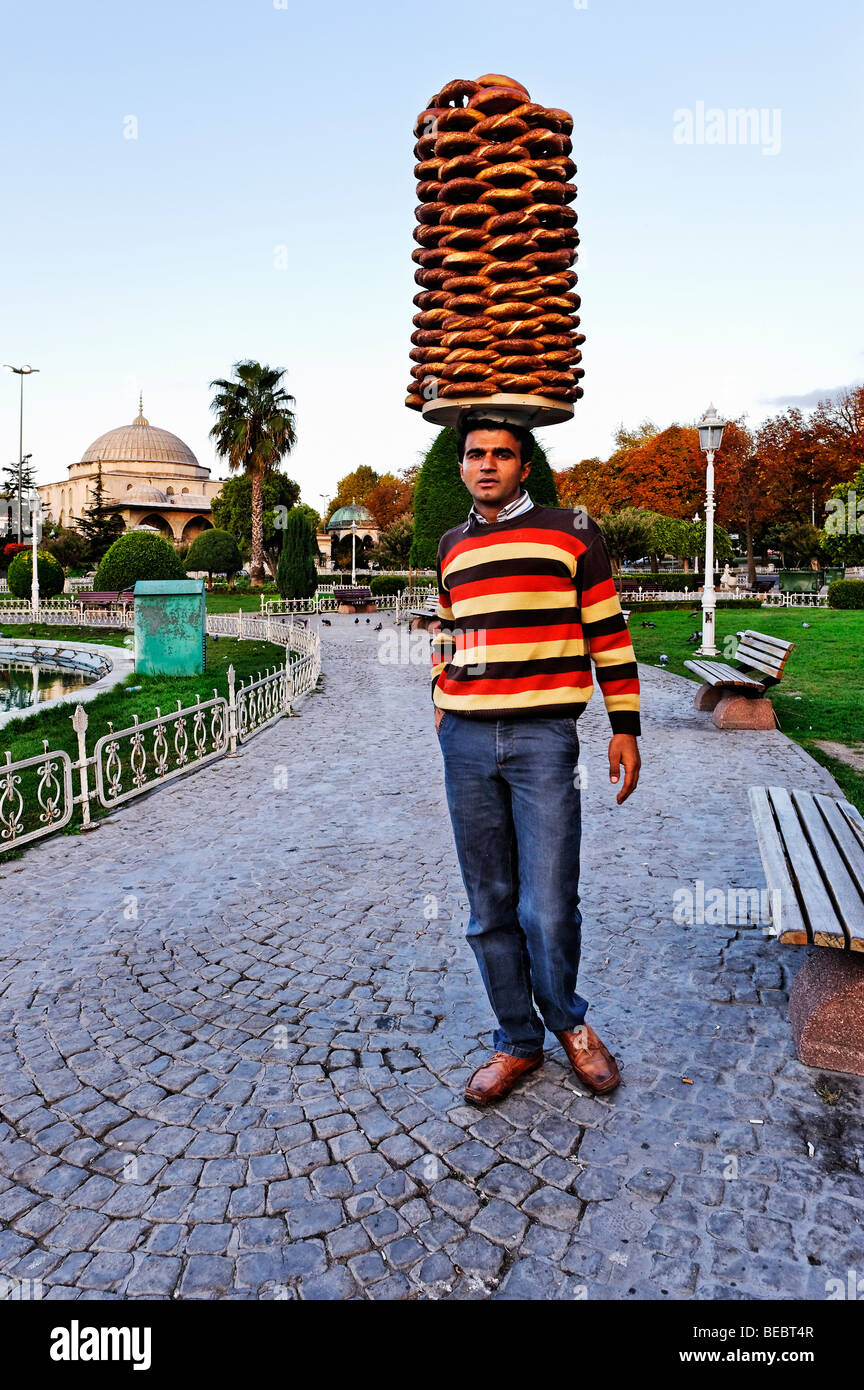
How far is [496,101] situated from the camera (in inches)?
90.1

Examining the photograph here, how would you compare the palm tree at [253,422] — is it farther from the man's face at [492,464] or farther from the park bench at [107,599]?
the man's face at [492,464]

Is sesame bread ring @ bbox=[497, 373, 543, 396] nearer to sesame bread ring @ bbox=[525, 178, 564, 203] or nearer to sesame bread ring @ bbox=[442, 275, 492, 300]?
sesame bread ring @ bbox=[442, 275, 492, 300]

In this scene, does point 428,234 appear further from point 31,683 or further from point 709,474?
point 31,683

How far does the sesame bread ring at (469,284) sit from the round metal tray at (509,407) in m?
0.30

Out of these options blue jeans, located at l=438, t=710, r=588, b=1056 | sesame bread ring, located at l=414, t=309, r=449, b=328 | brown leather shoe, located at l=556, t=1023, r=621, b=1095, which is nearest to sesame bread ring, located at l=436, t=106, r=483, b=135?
sesame bread ring, located at l=414, t=309, r=449, b=328

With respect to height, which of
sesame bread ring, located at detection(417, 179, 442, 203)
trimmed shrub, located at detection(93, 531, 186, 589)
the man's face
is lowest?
the man's face

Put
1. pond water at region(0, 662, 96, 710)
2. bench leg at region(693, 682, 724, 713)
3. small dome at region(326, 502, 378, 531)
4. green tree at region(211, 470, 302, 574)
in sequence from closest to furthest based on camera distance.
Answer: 1. bench leg at region(693, 682, 724, 713)
2. pond water at region(0, 662, 96, 710)
3. green tree at region(211, 470, 302, 574)
4. small dome at region(326, 502, 378, 531)

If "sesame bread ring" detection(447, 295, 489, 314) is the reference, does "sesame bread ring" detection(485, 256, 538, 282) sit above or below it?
above

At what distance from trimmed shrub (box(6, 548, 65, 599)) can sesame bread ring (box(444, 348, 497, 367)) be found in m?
31.8

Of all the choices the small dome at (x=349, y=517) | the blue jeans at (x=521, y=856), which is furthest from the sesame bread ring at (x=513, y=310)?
the small dome at (x=349, y=517)

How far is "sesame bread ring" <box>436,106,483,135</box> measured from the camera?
2293mm

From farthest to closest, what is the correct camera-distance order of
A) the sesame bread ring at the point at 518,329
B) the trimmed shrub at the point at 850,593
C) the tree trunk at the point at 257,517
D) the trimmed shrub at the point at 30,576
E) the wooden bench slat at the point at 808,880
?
the tree trunk at the point at 257,517 < the trimmed shrub at the point at 30,576 < the trimmed shrub at the point at 850,593 < the wooden bench slat at the point at 808,880 < the sesame bread ring at the point at 518,329

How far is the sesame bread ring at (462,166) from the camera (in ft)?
7.47

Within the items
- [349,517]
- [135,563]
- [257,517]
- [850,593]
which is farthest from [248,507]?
[850,593]
